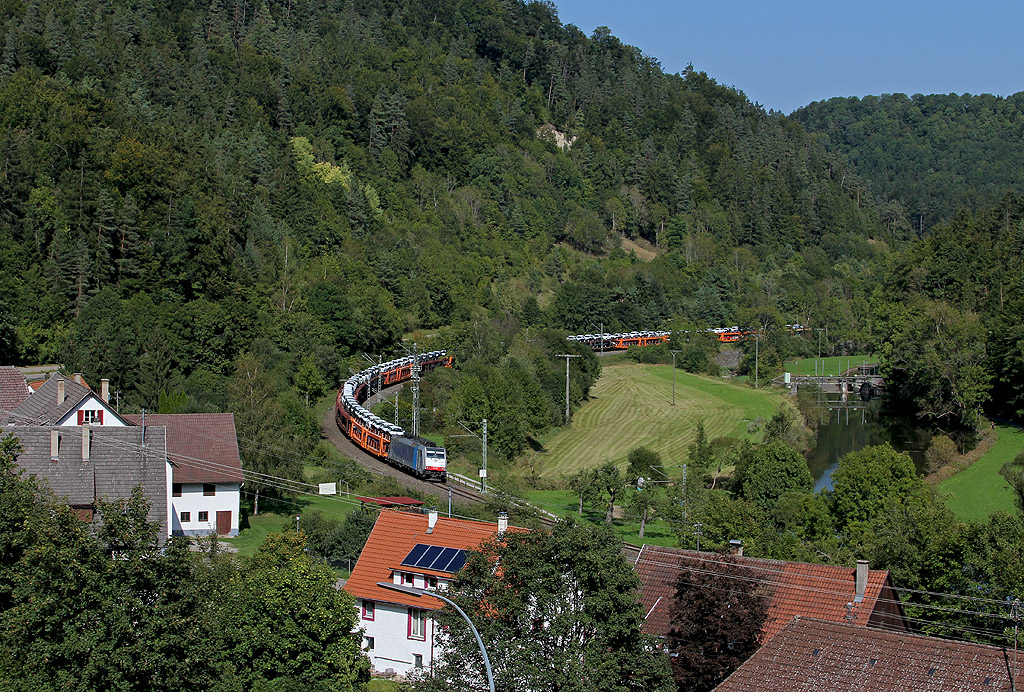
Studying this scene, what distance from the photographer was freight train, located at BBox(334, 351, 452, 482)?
54219mm

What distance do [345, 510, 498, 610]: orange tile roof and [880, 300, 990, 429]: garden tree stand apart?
5137cm

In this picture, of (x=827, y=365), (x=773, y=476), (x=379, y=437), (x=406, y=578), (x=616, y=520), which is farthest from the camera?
(x=827, y=365)

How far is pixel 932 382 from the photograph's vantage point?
7869 cm

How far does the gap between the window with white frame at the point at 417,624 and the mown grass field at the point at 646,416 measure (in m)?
30.5

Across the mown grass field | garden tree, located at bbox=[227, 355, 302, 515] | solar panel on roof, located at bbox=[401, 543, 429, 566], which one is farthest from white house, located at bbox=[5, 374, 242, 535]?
the mown grass field

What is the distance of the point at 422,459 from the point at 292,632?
3139 cm

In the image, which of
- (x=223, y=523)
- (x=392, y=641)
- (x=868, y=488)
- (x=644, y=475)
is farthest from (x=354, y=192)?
(x=392, y=641)

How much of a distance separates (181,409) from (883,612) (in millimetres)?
37726

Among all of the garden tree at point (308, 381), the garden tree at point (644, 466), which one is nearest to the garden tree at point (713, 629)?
the garden tree at point (644, 466)

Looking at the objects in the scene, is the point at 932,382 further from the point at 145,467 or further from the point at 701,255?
the point at 701,255

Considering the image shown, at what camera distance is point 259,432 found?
5119cm

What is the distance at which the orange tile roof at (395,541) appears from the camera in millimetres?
32406

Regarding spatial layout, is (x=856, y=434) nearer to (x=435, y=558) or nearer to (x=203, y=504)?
(x=203, y=504)

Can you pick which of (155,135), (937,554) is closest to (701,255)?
(155,135)
